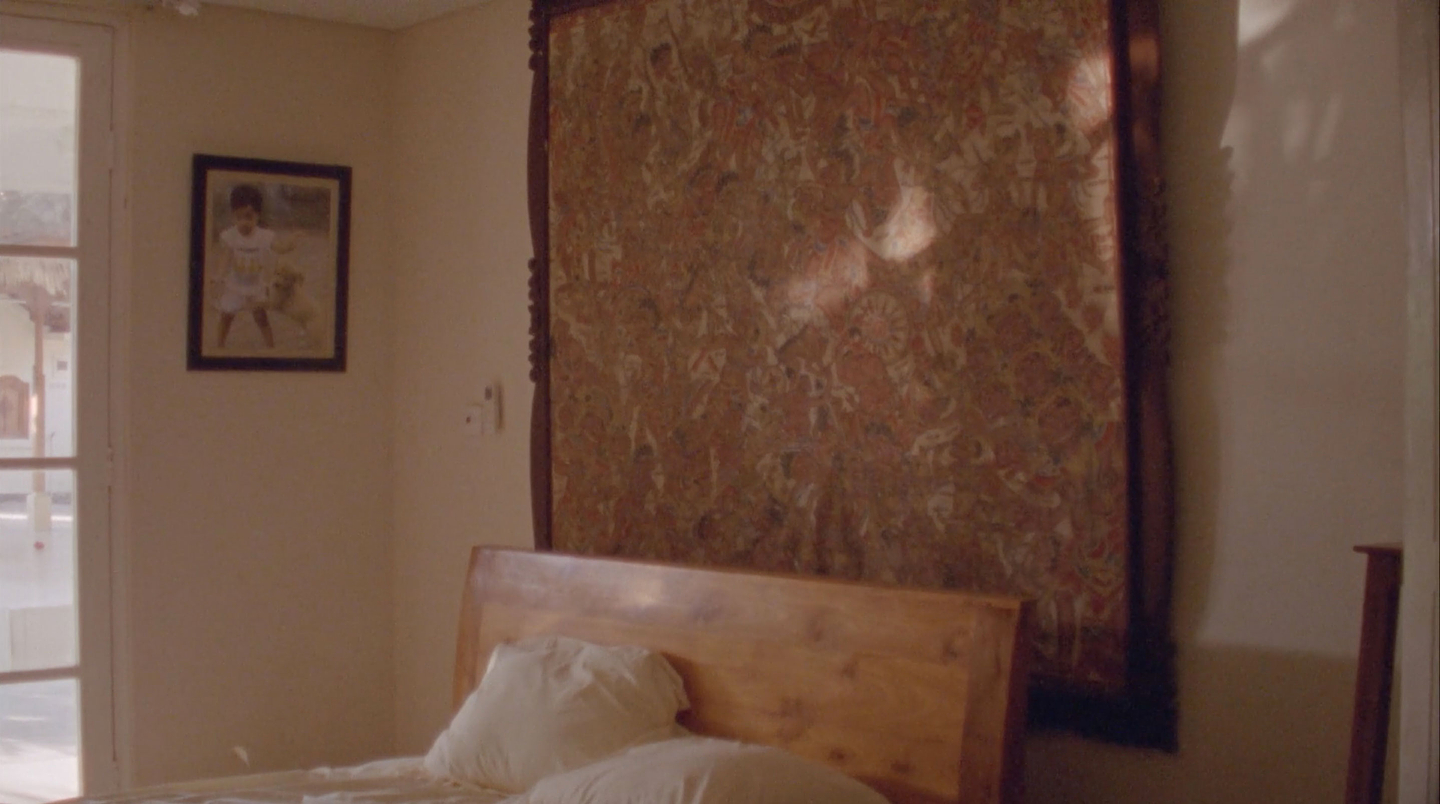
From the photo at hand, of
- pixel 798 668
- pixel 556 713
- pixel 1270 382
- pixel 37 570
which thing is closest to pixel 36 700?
pixel 37 570

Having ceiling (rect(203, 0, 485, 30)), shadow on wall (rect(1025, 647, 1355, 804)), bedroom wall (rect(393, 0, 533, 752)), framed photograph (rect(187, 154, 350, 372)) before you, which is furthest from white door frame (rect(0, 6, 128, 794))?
shadow on wall (rect(1025, 647, 1355, 804))

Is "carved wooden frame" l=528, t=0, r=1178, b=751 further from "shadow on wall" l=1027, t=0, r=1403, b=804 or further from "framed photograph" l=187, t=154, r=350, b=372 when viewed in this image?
"framed photograph" l=187, t=154, r=350, b=372

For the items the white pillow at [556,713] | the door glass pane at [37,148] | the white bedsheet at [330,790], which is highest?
the door glass pane at [37,148]

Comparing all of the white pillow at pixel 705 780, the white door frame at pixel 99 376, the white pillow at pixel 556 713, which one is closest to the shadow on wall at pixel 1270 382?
the white pillow at pixel 705 780

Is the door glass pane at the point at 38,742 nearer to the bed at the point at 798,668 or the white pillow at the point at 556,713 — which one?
the bed at the point at 798,668

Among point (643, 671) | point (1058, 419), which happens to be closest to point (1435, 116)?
point (1058, 419)

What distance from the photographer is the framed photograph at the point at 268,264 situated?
139 inches

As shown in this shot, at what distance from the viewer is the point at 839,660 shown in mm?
2273

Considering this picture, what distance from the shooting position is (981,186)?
2.39 m

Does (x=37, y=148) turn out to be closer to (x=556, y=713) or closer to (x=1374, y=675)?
(x=556, y=713)

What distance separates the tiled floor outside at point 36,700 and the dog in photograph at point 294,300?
0.81 meters

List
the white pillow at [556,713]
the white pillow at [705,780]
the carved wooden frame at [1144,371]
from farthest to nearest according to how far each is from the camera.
Answer: the white pillow at [556,713]
the carved wooden frame at [1144,371]
the white pillow at [705,780]

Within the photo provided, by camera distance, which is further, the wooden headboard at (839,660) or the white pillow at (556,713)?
the white pillow at (556,713)

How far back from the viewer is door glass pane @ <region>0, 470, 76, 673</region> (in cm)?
329
